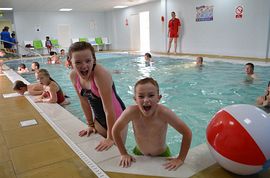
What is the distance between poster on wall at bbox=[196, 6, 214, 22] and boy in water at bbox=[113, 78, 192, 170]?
12674 millimetres

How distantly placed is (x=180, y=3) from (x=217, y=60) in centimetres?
586

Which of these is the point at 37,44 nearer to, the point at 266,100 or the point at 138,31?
the point at 138,31

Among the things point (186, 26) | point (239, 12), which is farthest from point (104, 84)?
point (186, 26)

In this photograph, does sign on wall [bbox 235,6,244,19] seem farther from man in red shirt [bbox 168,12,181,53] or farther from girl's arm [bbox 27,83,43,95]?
girl's arm [bbox 27,83,43,95]

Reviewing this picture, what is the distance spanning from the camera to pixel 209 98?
6297 mm

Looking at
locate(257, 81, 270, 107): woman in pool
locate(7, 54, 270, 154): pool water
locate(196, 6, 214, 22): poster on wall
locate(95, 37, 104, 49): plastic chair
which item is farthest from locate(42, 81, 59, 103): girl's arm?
locate(95, 37, 104, 49): plastic chair

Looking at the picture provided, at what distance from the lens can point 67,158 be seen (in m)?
2.71

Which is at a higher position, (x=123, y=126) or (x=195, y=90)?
(x=123, y=126)

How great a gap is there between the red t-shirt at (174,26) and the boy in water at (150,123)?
46.0ft

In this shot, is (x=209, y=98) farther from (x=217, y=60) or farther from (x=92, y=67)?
(x=217, y=60)

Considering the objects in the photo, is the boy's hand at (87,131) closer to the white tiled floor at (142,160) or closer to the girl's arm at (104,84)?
the white tiled floor at (142,160)

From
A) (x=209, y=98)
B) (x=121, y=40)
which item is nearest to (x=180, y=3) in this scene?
(x=121, y=40)

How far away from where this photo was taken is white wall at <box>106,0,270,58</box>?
11648 mm

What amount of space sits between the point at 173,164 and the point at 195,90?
5029 mm
